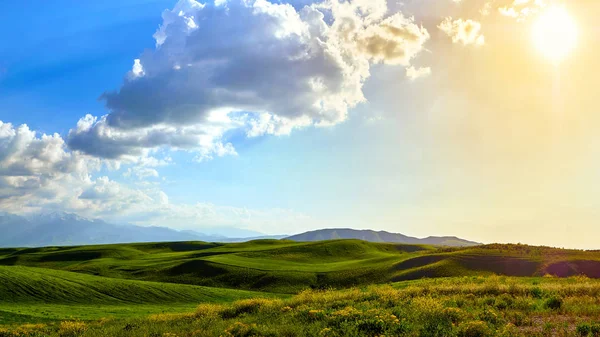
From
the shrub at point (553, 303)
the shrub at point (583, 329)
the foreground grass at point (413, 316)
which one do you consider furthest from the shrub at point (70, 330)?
the shrub at point (553, 303)

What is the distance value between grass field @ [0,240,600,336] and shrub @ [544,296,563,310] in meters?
0.13

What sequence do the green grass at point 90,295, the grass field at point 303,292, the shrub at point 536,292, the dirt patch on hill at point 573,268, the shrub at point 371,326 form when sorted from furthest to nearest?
the dirt patch on hill at point 573,268, the green grass at point 90,295, the shrub at point 536,292, the grass field at point 303,292, the shrub at point 371,326

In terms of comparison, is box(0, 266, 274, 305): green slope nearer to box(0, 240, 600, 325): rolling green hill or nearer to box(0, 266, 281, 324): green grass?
box(0, 266, 281, 324): green grass

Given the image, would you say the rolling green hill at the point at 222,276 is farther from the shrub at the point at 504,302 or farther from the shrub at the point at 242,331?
the shrub at the point at 242,331

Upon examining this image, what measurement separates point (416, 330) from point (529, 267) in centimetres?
6310

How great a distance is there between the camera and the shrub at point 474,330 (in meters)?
14.9

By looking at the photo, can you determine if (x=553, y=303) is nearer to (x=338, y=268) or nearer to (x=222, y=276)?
(x=338, y=268)

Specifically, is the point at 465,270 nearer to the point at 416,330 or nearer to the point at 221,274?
the point at 221,274

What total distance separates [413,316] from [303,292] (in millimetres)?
14116

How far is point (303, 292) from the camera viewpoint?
31.1 meters

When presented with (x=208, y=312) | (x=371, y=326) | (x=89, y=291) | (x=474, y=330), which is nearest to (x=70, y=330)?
(x=208, y=312)

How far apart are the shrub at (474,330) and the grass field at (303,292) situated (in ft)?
0.36

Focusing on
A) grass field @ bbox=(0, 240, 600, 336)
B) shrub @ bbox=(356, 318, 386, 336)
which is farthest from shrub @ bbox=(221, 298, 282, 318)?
shrub @ bbox=(356, 318, 386, 336)

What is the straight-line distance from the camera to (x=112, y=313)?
47.3 metres
